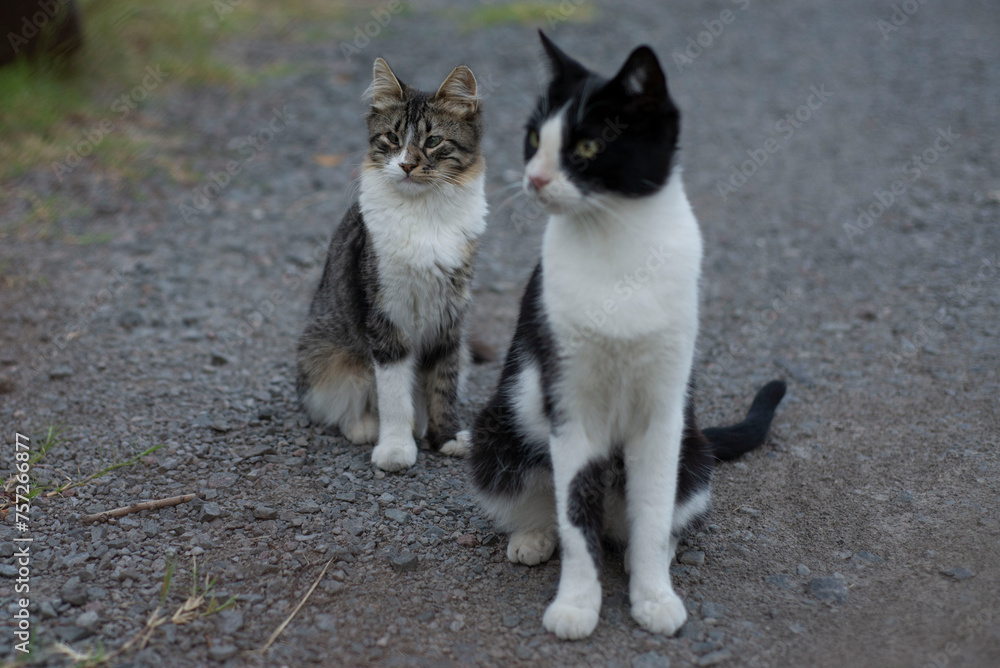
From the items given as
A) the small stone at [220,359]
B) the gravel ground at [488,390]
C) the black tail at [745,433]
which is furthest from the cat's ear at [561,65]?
the small stone at [220,359]

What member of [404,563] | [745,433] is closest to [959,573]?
[745,433]

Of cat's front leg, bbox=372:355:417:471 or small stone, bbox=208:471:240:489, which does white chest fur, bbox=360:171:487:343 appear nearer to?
cat's front leg, bbox=372:355:417:471

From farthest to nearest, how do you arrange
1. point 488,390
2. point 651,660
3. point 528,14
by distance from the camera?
point 528,14, point 488,390, point 651,660

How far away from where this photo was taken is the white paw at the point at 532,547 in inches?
117

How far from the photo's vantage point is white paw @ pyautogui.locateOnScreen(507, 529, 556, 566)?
117 inches

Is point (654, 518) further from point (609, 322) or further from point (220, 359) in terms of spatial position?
point (220, 359)

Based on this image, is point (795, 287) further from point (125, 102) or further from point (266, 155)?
point (125, 102)

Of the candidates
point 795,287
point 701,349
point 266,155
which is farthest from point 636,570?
point 266,155

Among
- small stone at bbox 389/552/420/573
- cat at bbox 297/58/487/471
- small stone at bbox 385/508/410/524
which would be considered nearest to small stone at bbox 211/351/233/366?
cat at bbox 297/58/487/471

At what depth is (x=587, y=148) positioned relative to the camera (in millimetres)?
2350

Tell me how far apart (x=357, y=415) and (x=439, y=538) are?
889mm

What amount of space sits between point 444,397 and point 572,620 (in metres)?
1.46

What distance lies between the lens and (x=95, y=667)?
2.39 m

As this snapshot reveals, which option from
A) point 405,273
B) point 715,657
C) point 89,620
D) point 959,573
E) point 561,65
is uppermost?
point 561,65
